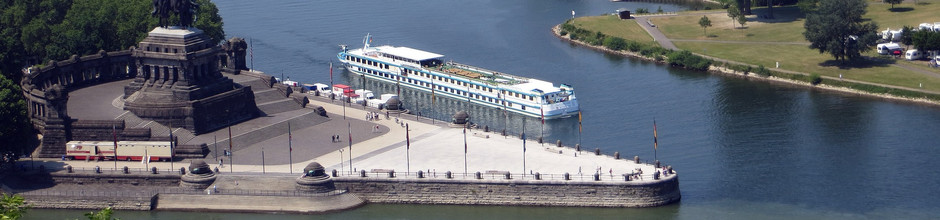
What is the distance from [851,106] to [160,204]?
7757 centimetres

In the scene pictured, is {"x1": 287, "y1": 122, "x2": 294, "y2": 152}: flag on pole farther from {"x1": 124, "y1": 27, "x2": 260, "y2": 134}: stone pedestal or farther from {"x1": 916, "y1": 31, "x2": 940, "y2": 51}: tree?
{"x1": 916, "y1": 31, "x2": 940, "y2": 51}: tree

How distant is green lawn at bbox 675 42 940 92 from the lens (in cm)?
17106

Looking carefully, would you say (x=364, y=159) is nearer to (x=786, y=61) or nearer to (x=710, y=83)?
(x=710, y=83)

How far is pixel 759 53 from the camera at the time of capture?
19025 cm

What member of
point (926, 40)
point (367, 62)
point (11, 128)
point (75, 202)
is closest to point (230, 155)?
point (75, 202)

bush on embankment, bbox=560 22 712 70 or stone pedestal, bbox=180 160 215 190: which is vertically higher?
bush on embankment, bbox=560 22 712 70

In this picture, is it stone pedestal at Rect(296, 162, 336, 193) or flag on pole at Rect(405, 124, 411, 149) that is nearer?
stone pedestal at Rect(296, 162, 336, 193)

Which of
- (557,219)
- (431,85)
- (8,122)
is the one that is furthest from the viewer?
(431,85)

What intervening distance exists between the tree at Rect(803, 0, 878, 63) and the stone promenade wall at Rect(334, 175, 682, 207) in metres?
63.0

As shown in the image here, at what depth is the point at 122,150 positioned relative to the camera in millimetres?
131750

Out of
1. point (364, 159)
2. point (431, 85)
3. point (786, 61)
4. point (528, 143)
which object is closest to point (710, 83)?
point (786, 61)

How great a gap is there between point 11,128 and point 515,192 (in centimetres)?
4406

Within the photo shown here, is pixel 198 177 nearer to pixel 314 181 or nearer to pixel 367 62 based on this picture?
pixel 314 181

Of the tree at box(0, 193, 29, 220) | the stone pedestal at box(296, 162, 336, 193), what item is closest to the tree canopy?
the stone pedestal at box(296, 162, 336, 193)
